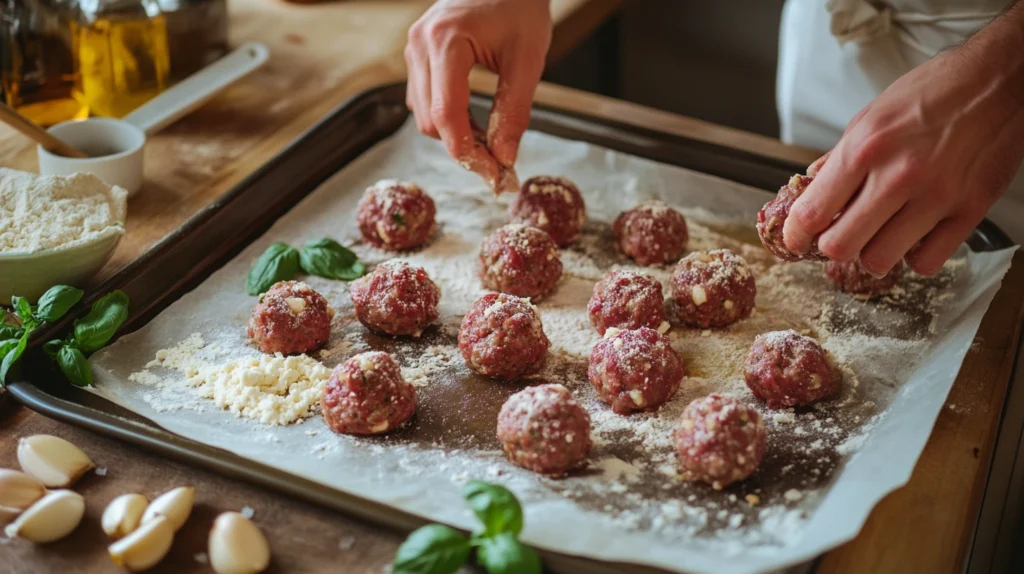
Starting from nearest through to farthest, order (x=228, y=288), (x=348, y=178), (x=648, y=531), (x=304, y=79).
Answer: (x=648, y=531) < (x=228, y=288) < (x=348, y=178) < (x=304, y=79)

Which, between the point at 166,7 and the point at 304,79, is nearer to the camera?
the point at 166,7

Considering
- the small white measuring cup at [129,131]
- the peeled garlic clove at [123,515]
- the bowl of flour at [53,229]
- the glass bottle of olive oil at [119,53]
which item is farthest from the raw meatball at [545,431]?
the glass bottle of olive oil at [119,53]

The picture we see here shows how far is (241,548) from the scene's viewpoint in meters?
1.50

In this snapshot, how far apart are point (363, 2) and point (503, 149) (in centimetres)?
143

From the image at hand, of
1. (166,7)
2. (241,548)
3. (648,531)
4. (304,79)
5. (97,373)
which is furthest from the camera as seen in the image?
(304,79)

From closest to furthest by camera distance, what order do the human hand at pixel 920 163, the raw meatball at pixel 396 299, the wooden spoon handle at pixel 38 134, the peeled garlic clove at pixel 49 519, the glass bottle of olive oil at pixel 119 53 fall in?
the peeled garlic clove at pixel 49 519 → the human hand at pixel 920 163 → the raw meatball at pixel 396 299 → the wooden spoon handle at pixel 38 134 → the glass bottle of olive oil at pixel 119 53

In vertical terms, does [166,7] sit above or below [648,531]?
above

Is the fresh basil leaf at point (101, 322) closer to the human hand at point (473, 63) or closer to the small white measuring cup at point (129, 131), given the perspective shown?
the small white measuring cup at point (129, 131)

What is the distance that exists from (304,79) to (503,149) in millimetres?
1005

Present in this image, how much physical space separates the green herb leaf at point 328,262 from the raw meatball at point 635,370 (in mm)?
660

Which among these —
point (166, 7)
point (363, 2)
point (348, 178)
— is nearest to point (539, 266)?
point (348, 178)

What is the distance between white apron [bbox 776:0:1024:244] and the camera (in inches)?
99.4

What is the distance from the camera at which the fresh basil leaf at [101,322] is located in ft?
6.29

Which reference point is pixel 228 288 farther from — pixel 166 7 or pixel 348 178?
pixel 166 7
